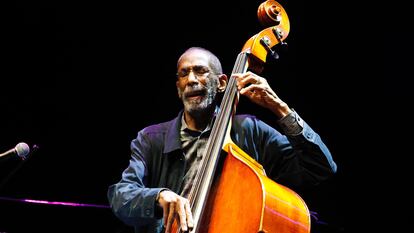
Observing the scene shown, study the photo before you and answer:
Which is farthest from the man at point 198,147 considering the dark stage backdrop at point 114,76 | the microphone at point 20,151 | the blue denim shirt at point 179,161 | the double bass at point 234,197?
the dark stage backdrop at point 114,76

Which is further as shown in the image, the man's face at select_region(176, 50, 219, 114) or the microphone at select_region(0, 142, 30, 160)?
the man's face at select_region(176, 50, 219, 114)

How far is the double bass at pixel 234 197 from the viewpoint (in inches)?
63.9

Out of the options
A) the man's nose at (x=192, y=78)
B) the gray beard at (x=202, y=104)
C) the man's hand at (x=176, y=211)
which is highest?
the man's nose at (x=192, y=78)

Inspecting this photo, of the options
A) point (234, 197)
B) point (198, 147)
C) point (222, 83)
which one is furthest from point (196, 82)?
point (234, 197)

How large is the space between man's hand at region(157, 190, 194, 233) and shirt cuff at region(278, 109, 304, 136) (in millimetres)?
543

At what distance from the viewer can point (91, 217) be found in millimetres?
3330

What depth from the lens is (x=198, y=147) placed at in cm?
217

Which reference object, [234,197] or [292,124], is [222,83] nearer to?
[292,124]

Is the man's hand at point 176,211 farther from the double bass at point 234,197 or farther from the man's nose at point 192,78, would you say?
the man's nose at point 192,78

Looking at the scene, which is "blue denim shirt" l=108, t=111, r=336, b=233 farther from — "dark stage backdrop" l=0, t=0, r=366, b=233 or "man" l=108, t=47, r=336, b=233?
"dark stage backdrop" l=0, t=0, r=366, b=233

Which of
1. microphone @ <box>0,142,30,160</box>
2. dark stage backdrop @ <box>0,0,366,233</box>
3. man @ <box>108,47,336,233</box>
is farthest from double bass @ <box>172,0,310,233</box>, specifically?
dark stage backdrop @ <box>0,0,366,233</box>

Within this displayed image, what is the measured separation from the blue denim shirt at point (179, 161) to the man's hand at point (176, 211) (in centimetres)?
16

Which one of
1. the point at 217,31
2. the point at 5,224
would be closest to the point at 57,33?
the point at 217,31

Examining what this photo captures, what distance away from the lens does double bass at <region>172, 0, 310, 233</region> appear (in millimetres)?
1624
